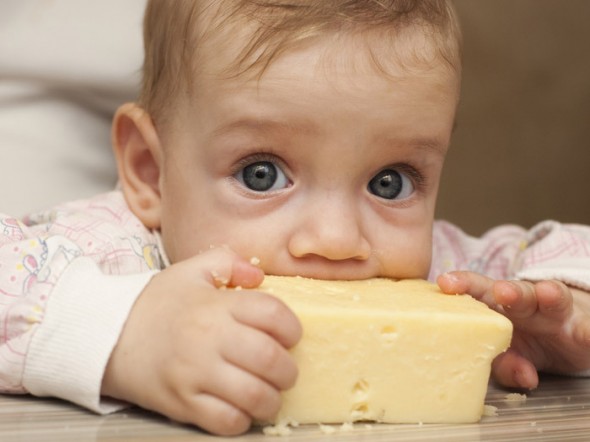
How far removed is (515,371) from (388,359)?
0.65 ft

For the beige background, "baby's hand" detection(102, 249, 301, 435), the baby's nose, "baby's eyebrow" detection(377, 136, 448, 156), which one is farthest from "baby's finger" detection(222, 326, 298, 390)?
the beige background

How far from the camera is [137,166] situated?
1034 mm

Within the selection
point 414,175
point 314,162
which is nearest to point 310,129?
point 314,162

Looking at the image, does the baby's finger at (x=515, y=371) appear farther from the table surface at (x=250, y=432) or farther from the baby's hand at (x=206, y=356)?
the baby's hand at (x=206, y=356)

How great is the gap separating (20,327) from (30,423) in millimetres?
86

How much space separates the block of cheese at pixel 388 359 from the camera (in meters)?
0.71

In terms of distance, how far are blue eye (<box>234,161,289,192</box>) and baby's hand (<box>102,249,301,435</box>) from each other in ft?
0.59

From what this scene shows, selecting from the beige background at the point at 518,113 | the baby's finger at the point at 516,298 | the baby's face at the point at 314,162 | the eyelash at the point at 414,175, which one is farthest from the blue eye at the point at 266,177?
the beige background at the point at 518,113

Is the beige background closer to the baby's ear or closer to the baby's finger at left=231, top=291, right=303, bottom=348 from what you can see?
the baby's ear

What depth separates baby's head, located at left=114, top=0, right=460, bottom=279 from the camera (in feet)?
2.79

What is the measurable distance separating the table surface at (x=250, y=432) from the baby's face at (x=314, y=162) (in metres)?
0.18

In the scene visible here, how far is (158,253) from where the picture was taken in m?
1.00

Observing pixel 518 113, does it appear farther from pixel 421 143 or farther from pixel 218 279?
pixel 218 279

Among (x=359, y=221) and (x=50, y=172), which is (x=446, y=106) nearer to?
(x=359, y=221)
